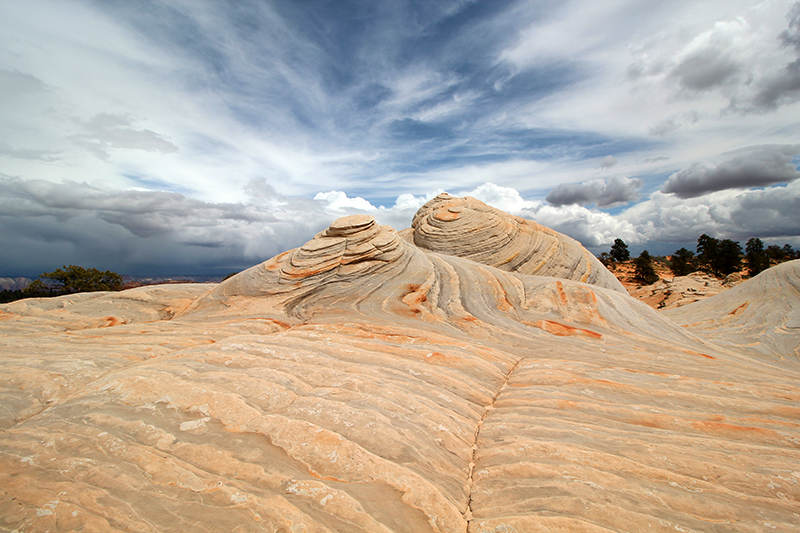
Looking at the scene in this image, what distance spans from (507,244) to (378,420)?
1602cm

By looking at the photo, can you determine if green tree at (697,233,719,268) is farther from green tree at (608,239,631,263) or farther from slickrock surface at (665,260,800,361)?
slickrock surface at (665,260,800,361)

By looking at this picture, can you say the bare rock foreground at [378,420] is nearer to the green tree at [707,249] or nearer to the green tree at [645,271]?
the green tree at [645,271]

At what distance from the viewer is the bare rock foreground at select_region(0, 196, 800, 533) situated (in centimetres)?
347

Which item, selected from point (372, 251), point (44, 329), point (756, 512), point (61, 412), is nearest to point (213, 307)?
point (44, 329)

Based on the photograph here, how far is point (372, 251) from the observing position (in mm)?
11531

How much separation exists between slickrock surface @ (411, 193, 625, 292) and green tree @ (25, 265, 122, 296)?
33.3m

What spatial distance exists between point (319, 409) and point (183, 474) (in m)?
1.76

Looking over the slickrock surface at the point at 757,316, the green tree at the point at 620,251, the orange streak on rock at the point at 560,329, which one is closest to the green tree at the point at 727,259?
the green tree at the point at 620,251

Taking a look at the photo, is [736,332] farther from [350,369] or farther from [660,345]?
[350,369]

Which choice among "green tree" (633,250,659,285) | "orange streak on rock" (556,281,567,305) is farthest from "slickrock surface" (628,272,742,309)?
"orange streak on rock" (556,281,567,305)

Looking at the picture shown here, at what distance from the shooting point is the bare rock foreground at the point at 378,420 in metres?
3.47

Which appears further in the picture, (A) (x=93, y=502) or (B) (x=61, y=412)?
(B) (x=61, y=412)

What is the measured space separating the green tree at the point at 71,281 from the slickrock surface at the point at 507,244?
3331 centimetres

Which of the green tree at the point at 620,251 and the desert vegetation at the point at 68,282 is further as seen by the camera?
the green tree at the point at 620,251
